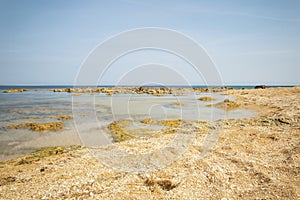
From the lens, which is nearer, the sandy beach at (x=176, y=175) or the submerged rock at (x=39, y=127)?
the sandy beach at (x=176, y=175)

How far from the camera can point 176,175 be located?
742cm

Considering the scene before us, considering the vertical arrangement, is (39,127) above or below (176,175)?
below

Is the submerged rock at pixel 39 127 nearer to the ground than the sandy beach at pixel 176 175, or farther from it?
nearer to the ground

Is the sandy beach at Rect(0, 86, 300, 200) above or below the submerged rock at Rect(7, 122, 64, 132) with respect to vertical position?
above

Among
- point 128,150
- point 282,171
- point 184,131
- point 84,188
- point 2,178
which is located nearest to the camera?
point 84,188

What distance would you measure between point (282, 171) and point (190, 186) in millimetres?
3213

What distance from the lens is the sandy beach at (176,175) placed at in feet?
20.7

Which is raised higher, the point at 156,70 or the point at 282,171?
the point at 156,70

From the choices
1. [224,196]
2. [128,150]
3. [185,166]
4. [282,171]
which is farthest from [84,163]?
[282,171]

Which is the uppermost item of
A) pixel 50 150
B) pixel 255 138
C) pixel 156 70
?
pixel 156 70

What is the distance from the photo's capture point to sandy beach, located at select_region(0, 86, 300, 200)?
6.31m

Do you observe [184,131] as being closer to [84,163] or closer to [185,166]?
[185,166]

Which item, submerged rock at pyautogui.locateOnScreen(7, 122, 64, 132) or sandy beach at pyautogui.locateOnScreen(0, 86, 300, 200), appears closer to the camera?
sandy beach at pyautogui.locateOnScreen(0, 86, 300, 200)

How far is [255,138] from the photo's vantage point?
1152 cm
